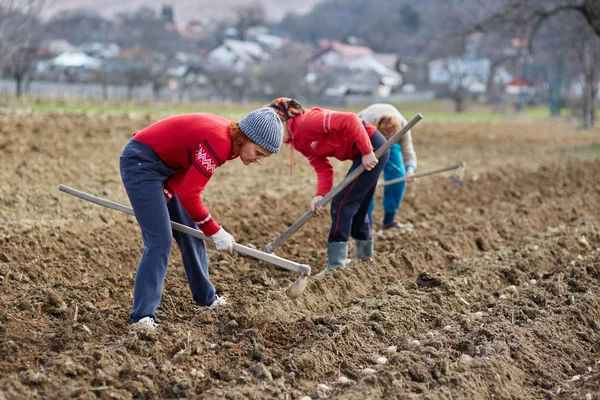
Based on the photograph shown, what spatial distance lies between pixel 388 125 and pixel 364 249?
1427mm

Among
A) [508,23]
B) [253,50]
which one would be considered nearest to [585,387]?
[508,23]

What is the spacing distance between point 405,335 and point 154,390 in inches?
70.6

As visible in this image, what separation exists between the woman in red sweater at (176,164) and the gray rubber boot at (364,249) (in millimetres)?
2250

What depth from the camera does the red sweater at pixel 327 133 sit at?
Result: 5676mm

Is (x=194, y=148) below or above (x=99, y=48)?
above

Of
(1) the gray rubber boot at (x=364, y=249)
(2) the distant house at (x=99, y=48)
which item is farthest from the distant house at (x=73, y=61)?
(1) the gray rubber boot at (x=364, y=249)

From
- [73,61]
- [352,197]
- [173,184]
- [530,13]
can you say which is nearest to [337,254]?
[352,197]

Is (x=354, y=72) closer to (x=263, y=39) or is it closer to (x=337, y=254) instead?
(x=263, y=39)

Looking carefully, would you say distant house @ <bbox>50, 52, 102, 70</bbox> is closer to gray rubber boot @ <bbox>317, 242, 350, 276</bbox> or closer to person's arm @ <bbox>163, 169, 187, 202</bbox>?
gray rubber boot @ <bbox>317, 242, 350, 276</bbox>

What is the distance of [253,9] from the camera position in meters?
127

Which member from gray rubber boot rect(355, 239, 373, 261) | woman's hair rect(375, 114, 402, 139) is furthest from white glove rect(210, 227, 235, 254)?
woman's hair rect(375, 114, 402, 139)

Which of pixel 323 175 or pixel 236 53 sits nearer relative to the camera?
pixel 323 175

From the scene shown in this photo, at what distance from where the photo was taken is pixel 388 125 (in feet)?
24.1

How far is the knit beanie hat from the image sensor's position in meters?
4.38
